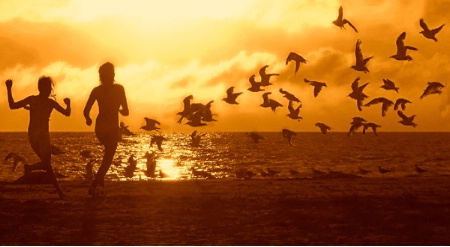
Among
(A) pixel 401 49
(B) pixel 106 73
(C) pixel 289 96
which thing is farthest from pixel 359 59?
(B) pixel 106 73

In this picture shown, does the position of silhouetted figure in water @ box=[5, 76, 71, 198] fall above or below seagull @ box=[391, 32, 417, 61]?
below

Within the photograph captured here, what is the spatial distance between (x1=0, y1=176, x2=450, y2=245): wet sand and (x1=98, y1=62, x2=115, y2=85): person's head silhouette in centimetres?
236

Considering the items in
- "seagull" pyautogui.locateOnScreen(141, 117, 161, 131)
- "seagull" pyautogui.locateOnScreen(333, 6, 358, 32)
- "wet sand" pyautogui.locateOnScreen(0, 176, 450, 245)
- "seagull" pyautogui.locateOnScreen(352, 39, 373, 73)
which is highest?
"seagull" pyautogui.locateOnScreen(333, 6, 358, 32)

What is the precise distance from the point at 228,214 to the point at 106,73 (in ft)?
12.0

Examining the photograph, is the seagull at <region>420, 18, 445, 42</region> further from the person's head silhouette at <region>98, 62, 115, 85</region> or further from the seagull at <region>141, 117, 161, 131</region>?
the person's head silhouette at <region>98, 62, 115, 85</region>

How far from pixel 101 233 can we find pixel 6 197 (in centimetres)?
557

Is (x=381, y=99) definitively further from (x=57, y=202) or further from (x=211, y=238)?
(x=211, y=238)

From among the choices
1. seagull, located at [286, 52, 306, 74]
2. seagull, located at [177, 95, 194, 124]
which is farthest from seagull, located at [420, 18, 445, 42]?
seagull, located at [177, 95, 194, 124]

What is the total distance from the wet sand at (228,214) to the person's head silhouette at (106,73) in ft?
7.76

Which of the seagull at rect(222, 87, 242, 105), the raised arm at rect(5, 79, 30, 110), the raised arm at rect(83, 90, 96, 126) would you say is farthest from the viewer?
the seagull at rect(222, 87, 242, 105)

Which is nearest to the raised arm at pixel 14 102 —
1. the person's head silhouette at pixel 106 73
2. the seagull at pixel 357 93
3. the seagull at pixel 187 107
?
the person's head silhouette at pixel 106 73

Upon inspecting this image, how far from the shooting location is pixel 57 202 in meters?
16.0

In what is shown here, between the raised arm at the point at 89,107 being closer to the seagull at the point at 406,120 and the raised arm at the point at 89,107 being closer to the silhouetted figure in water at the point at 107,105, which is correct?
the silhouetted figure in water at the point at 107,105

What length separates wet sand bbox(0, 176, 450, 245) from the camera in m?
11.9
